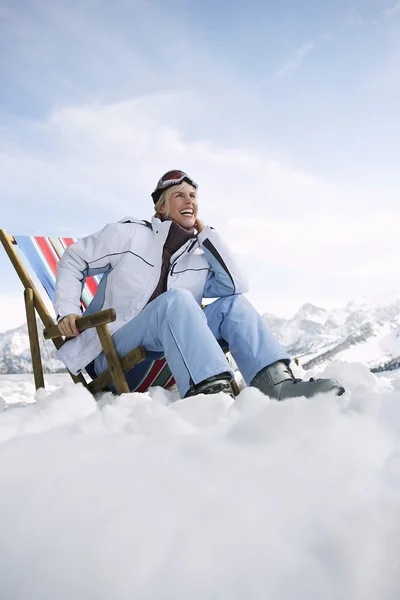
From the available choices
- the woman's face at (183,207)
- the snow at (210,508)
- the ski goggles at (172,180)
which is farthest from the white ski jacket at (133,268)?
the snow at (210,508)

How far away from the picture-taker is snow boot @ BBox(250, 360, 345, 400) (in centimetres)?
156

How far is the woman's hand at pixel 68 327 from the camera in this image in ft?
7.10

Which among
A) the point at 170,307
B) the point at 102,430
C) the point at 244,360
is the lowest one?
the point at 244,360

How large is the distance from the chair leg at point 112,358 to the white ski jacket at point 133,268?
→ 0.52 ft

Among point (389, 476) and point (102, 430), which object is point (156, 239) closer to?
point (102, 430)

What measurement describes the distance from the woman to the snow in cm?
75

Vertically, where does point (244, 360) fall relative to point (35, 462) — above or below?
below

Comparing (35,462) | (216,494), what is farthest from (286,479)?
(35,462)

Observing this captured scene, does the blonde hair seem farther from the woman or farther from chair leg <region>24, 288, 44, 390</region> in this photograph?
chair leg <region>24, 288, 44, 390</region>

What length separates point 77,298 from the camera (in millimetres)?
2346

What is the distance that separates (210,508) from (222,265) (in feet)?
5.98

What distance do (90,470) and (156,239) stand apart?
1.82 m

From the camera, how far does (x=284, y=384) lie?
181 centimetres

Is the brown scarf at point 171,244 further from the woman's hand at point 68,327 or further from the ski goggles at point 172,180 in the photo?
the woman's hand at point 68,327
